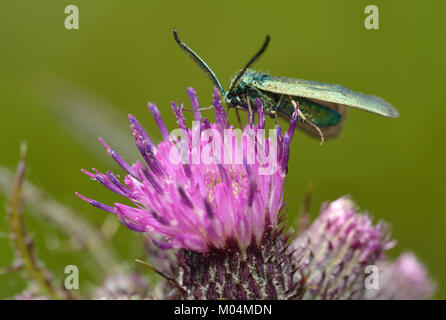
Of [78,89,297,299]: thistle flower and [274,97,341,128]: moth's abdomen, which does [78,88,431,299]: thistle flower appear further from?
[274,97,341,128]: moth's abdomen

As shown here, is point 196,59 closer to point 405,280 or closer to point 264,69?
point 405,280

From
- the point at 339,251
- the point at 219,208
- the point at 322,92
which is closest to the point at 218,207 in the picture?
the point at 219,208

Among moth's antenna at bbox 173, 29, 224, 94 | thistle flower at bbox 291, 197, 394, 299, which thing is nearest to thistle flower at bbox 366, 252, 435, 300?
thistle flower at bbox 291, 197, 394, 299

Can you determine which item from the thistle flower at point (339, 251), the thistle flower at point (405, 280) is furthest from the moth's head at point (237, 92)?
the thistle flower at point (405, 280)

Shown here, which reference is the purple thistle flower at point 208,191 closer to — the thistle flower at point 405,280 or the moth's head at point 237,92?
the moth's head at point 237,92

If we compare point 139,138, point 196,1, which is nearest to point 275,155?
point 139,138
